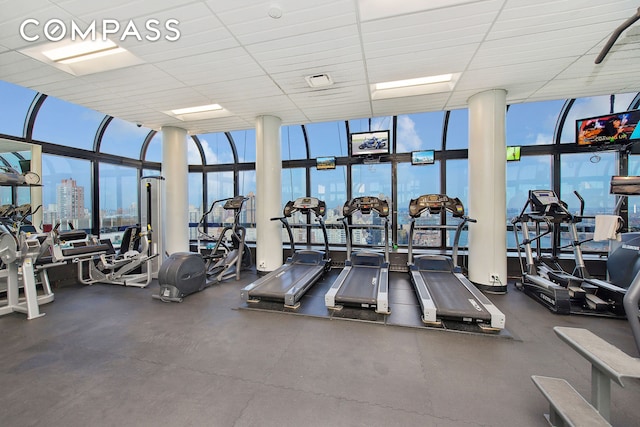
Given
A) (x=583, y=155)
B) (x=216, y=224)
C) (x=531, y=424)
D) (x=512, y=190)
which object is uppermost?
(x=583, y=155)

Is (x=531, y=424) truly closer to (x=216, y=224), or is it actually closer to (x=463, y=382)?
(x=463, y=382)

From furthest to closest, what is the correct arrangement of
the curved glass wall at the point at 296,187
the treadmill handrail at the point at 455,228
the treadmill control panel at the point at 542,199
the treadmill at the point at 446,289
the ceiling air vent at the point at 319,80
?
the curved glass wall at the point at 296,187 < the treadmill handrail at the point at 455,228 < the treadmill control panel at the point at 542,199 < the ceiling air vent at the point at 319,80 < the treadmill at the point at 446,289

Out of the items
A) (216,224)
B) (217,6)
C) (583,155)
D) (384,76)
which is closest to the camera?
(217,6)

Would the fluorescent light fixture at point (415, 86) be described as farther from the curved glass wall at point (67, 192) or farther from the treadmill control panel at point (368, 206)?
the curved glass wall at point (67, 192)

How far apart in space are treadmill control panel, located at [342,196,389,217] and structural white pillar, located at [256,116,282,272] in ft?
5.01

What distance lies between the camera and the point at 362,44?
2.89 meters

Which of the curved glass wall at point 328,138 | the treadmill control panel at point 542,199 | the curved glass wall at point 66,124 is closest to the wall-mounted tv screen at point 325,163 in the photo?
the curved glass wall at point 328,138

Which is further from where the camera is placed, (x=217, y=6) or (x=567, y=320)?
(x=567, y=320)

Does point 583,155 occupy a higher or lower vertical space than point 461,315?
higher

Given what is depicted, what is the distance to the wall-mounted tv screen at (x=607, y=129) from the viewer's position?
14.2ft

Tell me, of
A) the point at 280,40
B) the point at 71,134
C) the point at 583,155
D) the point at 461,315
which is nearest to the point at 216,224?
the point at 71,134

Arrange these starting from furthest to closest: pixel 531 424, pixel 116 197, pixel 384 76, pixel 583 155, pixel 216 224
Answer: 1. pixel 216 224
2. pixel 116 197
3. pixel 583 155
4. pixel 384 76
5. pixel 531 424

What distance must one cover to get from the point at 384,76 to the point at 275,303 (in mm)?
3607

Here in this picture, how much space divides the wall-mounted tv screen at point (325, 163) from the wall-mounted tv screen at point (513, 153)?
3.61 metres
